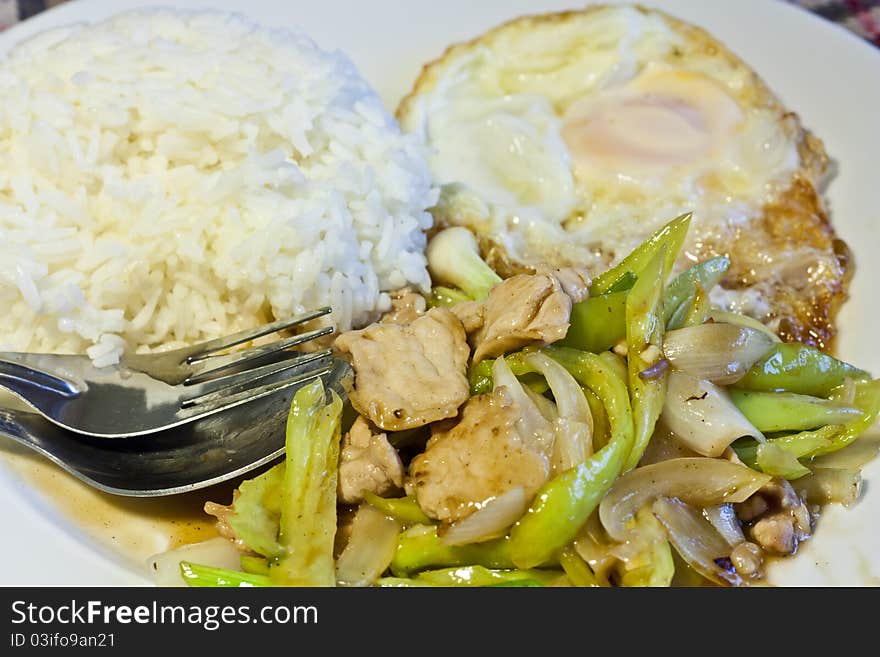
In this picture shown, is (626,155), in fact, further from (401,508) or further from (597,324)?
(401,508)

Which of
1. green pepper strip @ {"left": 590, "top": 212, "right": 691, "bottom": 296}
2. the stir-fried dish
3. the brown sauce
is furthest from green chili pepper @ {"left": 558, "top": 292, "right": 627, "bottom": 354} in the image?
the brown sauce

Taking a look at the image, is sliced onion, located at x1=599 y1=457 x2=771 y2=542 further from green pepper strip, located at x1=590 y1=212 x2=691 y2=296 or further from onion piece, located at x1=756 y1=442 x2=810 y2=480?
green pepper strip, located at x1=590 y1=212 x2=691 y2=296

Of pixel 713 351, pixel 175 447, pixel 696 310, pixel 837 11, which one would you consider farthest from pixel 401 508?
pixel 837 11

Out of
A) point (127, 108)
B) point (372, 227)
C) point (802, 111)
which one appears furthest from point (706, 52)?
point (127, 108)

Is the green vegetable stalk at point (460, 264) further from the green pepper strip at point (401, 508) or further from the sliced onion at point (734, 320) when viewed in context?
the green pepper strip at point (401, 508)

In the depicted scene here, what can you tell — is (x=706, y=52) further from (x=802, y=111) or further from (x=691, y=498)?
(x=691, y=498)

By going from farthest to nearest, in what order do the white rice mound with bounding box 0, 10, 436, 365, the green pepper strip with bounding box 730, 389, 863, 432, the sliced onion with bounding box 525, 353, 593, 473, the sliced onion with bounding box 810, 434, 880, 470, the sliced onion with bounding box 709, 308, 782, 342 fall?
1. the white rice mound with bounding box 0, 10, 436, 365
2. the sliced onion with bounding box 709, 308, 782, 342
3. the sliced onion with bounding box 810, 434, 880, 470
4. the green pepper strip with bounding box 730, 389, 863, 432
5. the sliced onion with bounding box 525, 353, 593, 473
